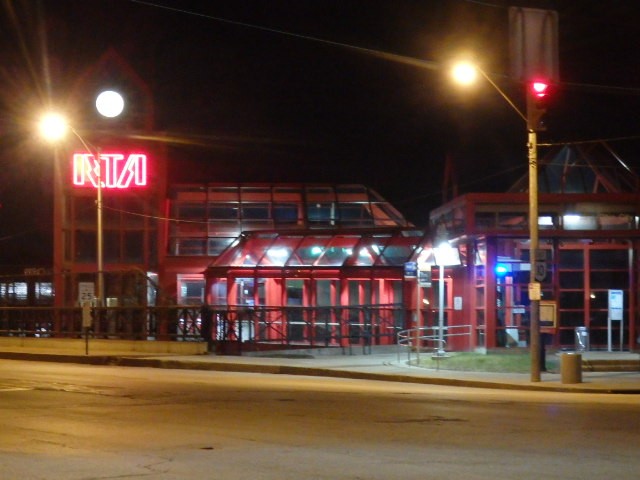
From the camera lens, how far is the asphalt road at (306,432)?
10281mm

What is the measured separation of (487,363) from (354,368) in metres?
3.84

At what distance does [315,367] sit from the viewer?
2678cm

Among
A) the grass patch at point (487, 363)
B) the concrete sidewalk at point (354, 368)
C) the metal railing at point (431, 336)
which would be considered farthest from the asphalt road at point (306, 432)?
the metal railing at point (431, 336)

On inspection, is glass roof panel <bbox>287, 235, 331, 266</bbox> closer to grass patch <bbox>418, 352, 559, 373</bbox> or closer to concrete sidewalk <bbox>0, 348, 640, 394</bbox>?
concrete sidewalk <bbox>0, 348, 640, 394</bbox>

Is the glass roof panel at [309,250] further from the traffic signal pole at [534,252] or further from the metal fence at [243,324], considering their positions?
the traffic signal pole at [534,252]

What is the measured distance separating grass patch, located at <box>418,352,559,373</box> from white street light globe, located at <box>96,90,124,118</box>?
25824 millimetres

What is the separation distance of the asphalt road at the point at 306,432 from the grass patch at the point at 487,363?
514 centimetres

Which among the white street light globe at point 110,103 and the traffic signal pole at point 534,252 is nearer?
the traffic signal pole at point 534,252

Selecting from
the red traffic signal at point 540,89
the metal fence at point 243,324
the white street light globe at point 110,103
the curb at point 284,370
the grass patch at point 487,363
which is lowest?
the curb at point 284,370

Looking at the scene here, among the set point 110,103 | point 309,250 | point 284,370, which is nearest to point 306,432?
point 284,370

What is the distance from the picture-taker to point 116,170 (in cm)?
4828

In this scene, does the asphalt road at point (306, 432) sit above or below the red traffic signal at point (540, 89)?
below

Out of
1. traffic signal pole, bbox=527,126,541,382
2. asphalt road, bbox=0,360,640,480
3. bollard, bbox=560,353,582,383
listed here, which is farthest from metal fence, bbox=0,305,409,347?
asphalt road, bbox=0,360,640,480

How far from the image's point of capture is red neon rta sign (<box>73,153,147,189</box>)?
48.1 meters
